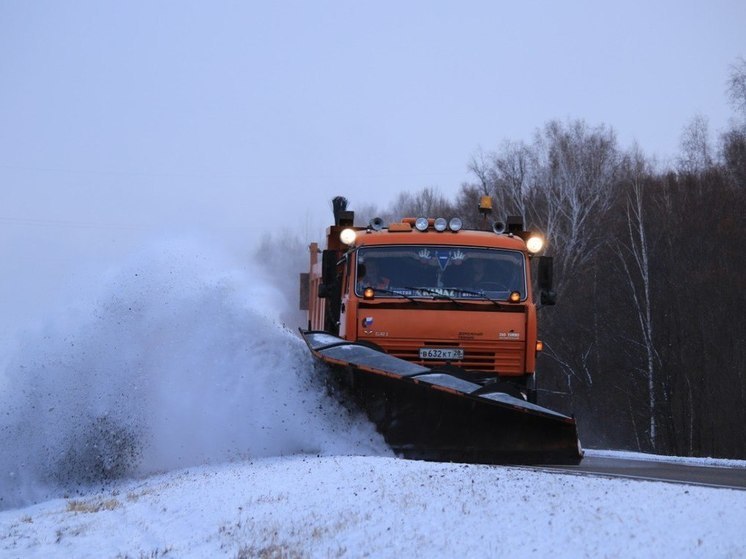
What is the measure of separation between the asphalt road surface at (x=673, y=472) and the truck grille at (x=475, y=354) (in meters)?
1.44

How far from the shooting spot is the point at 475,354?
10.7 m

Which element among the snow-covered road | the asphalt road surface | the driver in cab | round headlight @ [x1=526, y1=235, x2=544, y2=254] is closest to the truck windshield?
the driver in cab

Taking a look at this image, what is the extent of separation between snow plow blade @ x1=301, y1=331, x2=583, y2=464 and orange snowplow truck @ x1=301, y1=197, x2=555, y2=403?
1071 millimetres

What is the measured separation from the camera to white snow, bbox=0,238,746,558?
514cm

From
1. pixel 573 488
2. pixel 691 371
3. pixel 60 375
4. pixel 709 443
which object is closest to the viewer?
pixel 573 488

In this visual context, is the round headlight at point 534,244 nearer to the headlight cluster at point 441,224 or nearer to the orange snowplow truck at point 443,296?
the orange snowplow truck at point 443,296

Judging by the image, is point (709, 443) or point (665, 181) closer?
point (709, 443)

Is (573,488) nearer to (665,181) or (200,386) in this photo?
(200,386)

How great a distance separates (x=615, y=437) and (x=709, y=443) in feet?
13.4

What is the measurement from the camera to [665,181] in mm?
37688

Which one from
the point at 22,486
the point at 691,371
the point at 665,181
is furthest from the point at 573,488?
the point at 665,181

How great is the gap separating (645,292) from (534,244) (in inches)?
705

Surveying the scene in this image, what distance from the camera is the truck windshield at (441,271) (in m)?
11.0

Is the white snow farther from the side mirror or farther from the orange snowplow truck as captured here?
the side mirror
